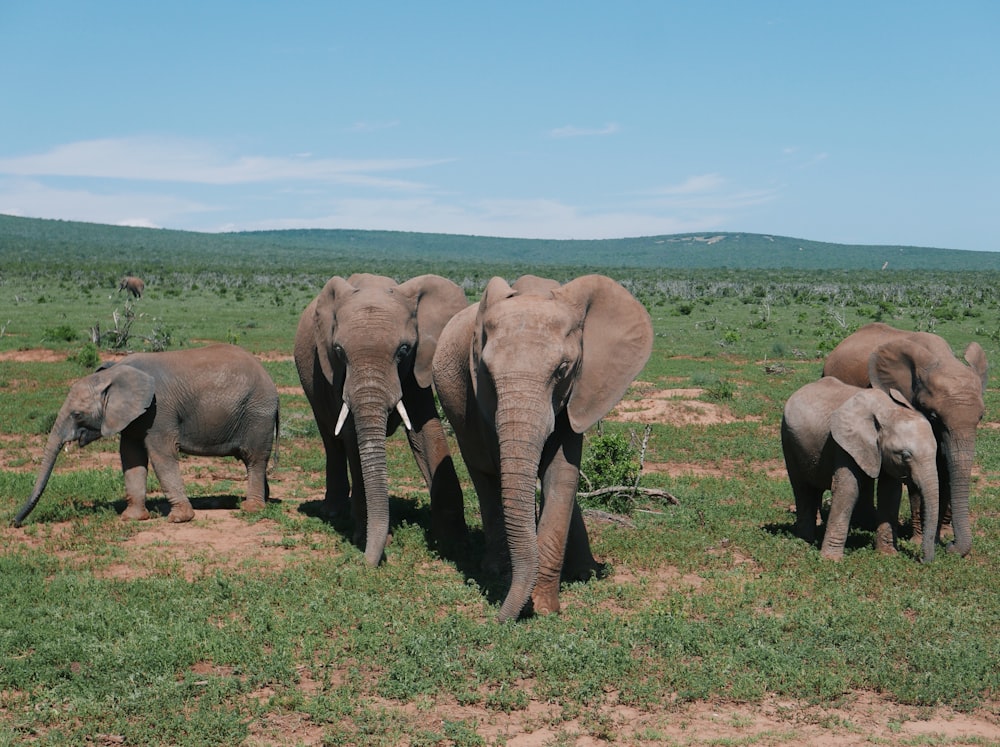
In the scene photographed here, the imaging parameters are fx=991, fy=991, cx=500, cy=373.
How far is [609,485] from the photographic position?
12.3m

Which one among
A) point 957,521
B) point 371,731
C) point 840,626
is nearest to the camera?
point 371,731

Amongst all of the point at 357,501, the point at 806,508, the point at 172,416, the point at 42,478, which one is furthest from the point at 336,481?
the point at 806,508

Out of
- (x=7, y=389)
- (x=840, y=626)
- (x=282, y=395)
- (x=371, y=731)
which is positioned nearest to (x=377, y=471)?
(x=371, y=731)

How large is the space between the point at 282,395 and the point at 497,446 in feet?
43.6

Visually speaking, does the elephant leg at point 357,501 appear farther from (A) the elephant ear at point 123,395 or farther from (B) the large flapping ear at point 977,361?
(B) the large flapping ear at point 977,361

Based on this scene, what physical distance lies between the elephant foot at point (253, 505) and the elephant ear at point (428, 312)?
2809mm

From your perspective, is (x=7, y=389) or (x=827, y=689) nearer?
(x=827, y=689)

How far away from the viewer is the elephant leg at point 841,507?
983cm

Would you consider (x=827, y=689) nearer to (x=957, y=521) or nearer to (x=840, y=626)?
(x=840, y=626)

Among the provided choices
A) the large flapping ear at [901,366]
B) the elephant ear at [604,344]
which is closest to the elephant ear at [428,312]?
the elephant ear at [604,344]

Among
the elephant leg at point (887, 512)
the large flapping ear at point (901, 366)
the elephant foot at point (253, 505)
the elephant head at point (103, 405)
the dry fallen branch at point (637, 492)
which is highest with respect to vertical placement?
the large flapping ear at point (901, 366)

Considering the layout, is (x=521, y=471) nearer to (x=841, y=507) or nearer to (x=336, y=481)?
(x=841, y=507)

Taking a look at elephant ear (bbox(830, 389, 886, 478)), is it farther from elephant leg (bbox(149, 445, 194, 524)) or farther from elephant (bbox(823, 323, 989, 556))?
elephant leg (bbox(149, 445, 194, 524))

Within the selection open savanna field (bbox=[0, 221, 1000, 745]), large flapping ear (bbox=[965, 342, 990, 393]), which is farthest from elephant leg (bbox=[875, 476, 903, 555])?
large flapping ear (bbox=[965, 342, 990, 393])
